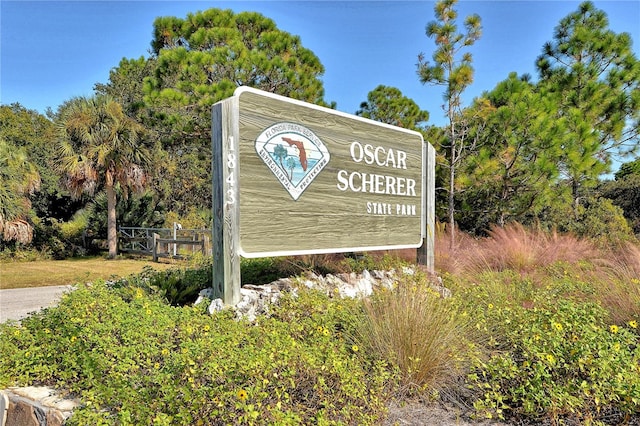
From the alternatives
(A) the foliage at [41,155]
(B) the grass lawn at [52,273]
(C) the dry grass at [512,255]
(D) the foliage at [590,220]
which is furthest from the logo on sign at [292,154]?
(A) the foliage at [41,155]

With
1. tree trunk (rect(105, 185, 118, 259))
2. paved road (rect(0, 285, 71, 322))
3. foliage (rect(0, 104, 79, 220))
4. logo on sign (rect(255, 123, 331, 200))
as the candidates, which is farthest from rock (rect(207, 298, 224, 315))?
foliage (rect(0, 104, 79, 220))

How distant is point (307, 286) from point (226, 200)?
1.24 m

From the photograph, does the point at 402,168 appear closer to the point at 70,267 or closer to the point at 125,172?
the point at 70,267

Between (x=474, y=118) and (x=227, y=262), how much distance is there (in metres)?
9.25

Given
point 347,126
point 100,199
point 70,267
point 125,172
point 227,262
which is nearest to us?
point 227,262

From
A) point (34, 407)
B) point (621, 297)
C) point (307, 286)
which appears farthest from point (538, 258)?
point (34, 407)

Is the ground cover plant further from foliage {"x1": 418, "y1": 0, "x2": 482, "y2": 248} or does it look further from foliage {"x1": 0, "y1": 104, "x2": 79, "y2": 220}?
foliage {"x1": 0, "y1": 104, "x2": 79, "y2": 220}

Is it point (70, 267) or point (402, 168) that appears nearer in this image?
point (402, 168)

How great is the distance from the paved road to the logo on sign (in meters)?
3.53

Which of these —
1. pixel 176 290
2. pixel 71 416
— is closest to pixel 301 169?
pixel 176 290

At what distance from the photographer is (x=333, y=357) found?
8.53 feet

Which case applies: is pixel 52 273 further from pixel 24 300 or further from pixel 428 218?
pixel 428 218

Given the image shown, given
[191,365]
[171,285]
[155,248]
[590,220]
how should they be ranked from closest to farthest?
[191,365] < [171,285] < [590,220] < [155,248]

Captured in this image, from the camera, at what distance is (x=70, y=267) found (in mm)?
12164
